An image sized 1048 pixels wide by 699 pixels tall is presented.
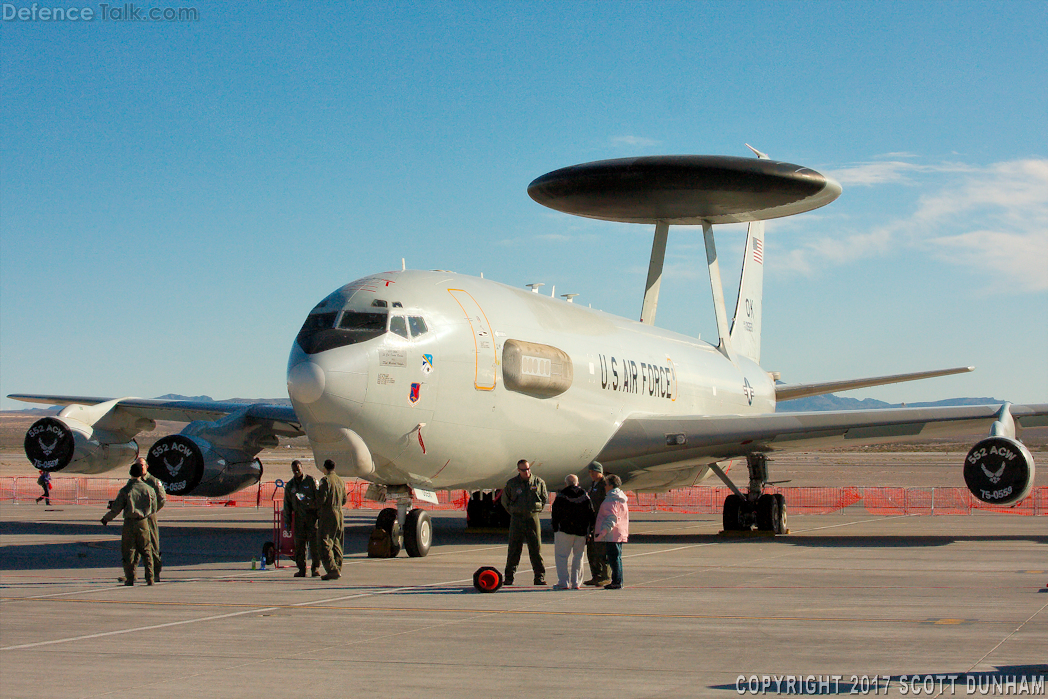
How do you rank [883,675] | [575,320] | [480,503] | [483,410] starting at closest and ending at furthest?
[883,675]
[483,410]
[575,320]
[480,503]

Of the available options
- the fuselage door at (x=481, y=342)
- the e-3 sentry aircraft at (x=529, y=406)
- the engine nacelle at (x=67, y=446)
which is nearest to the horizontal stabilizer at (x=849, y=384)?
the e-3 sentry aircraft at (x=529, y=406)

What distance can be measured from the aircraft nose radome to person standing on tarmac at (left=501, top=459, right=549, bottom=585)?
10.8ft

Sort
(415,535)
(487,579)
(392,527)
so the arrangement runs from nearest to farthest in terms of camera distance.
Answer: (487,579), (415,535), (392,527)

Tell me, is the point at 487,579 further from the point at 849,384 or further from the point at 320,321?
the point at 849,384

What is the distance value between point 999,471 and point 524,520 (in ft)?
35.0

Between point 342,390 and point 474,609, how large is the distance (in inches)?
186

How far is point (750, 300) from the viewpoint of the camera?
125 feet

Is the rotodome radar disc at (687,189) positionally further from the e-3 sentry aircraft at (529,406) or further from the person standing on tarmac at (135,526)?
the person standing on tarmac at (135,526)

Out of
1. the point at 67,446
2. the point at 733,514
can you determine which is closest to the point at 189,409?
the point at 67,446

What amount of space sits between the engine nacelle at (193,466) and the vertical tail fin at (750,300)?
18.0 m

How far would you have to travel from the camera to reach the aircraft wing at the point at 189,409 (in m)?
23.6

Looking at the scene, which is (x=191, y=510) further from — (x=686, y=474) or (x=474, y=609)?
(x=474, y=609)

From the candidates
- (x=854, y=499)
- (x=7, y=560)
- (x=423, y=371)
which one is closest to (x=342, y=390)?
(x=423, y=371)

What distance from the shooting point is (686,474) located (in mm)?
25531
